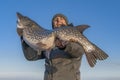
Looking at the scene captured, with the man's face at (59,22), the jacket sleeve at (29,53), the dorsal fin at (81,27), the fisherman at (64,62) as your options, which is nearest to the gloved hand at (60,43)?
the fisherman at (64,62)

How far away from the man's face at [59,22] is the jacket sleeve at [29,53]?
72 cm

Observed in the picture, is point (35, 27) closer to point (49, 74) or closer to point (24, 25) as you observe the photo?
point (24, 25)

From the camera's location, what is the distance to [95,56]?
6785 millimetres

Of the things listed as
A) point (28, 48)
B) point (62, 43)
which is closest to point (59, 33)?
point (62, 43)

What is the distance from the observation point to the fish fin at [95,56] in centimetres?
670

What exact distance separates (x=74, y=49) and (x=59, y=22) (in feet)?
3.16

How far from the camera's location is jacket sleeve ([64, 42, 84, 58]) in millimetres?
6607

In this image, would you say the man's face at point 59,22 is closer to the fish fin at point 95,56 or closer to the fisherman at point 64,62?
the fisherman at point 64,62

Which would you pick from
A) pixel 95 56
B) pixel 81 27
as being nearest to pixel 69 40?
pixel 81 27

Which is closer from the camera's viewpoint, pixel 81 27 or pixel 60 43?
pixel 60 43

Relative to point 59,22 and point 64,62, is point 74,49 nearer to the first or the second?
point 64,62

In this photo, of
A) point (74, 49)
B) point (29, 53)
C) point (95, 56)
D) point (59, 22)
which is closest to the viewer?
point (74, 49)

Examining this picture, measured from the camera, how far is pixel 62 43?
6.63 metres

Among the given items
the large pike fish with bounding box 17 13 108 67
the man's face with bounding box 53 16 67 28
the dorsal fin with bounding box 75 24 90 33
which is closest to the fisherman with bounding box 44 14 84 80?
the large pike fish with bounding box 17 13 108 67
